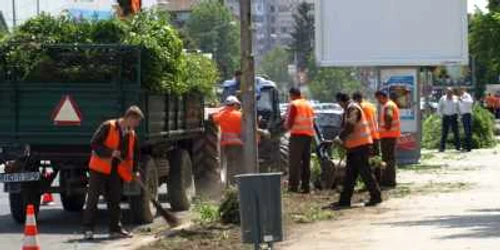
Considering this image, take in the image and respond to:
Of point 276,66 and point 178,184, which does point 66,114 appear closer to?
point 178,184

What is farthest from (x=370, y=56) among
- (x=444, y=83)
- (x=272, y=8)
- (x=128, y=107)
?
(x=272, y=8)

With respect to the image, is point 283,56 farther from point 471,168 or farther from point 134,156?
point 134,156

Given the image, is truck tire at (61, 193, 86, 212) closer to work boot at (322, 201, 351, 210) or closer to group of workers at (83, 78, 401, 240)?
group of workers at (83, 78, 401, 240)

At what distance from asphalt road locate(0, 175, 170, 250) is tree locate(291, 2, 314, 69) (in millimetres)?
88242

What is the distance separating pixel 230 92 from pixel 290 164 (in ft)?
10.5

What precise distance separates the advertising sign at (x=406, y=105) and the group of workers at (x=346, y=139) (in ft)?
18.4

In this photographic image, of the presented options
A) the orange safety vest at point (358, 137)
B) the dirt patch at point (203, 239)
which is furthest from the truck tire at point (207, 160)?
the dirt patch at point (203, 239)

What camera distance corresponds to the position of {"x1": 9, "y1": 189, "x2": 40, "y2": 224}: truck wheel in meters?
15.8

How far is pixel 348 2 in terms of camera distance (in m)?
26.6

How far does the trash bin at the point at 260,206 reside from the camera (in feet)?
37.7

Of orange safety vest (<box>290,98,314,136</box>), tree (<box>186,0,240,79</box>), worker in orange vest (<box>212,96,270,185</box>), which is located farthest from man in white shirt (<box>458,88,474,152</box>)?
tree (<box>186,0,240,79</box>)

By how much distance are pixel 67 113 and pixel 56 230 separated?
1.60 metres

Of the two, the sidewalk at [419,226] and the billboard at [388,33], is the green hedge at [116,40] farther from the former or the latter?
the billboard at [388,33]

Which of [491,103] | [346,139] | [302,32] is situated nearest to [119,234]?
[346,139]
